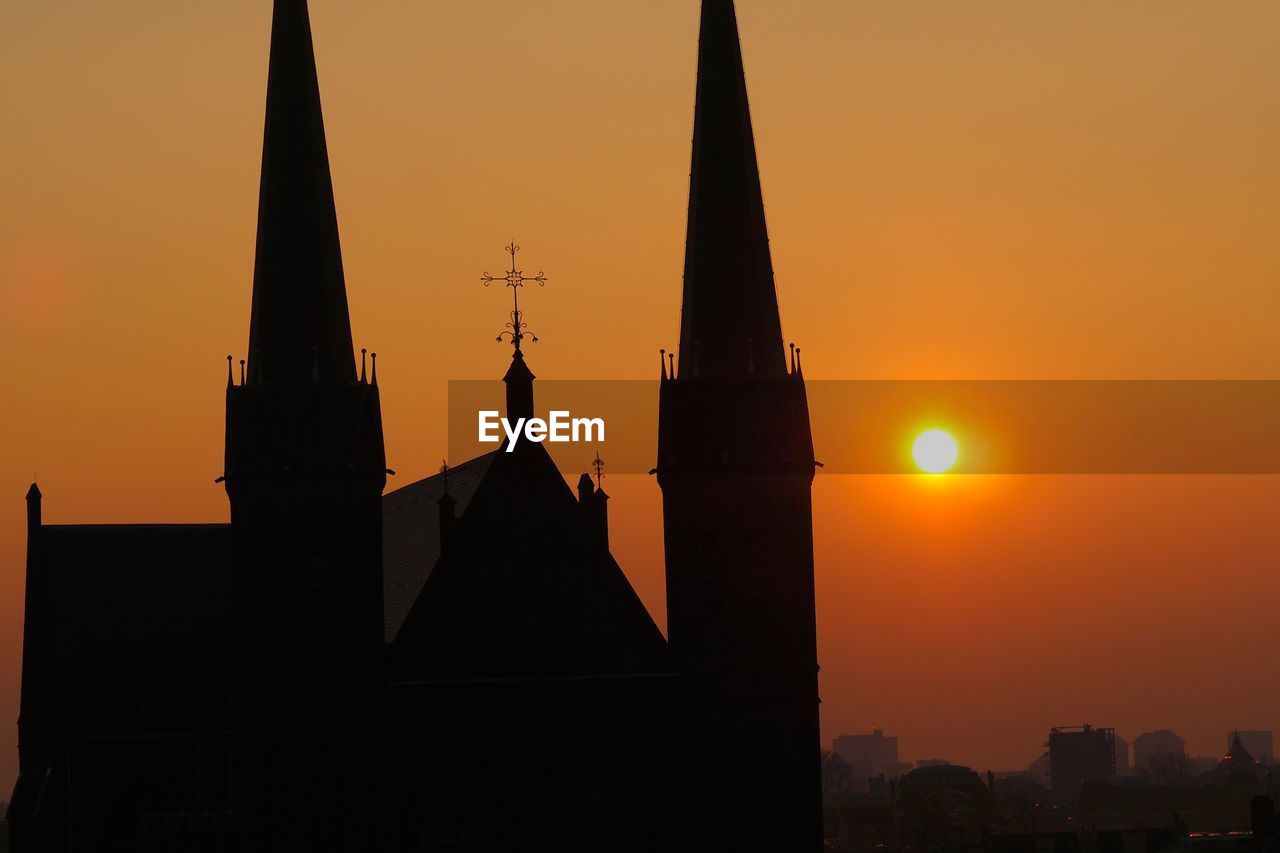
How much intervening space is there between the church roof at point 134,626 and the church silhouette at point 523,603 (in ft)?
25.8

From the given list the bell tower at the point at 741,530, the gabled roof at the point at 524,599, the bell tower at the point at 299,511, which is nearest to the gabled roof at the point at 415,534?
the gabled roof at the point at 524,599

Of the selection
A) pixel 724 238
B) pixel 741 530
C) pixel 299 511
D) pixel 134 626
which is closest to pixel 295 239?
pixel 299 511

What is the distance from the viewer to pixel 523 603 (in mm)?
72312

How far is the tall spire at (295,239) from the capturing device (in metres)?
70.4

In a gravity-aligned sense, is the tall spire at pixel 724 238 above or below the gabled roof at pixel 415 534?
above

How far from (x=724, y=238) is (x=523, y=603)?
11451mm

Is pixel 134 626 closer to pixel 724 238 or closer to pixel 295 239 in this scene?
pixel 295 239

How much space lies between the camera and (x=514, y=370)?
Answer: 75875 mm

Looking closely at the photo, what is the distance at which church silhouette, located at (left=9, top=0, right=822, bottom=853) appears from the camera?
6969 cm

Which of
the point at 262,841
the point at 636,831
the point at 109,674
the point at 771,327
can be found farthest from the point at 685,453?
the point at 109,674

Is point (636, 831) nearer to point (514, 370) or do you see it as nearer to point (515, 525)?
point (515, 525)

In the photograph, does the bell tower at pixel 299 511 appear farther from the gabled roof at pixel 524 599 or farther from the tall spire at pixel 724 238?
the tall spire at pixel 724 238

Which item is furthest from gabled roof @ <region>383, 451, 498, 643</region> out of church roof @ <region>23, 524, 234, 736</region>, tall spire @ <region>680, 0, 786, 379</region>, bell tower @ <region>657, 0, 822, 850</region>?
tall spire @ <region>680, 0, 786, 379</region>

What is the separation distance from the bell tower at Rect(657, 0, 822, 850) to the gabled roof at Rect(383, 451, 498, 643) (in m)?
6.52
